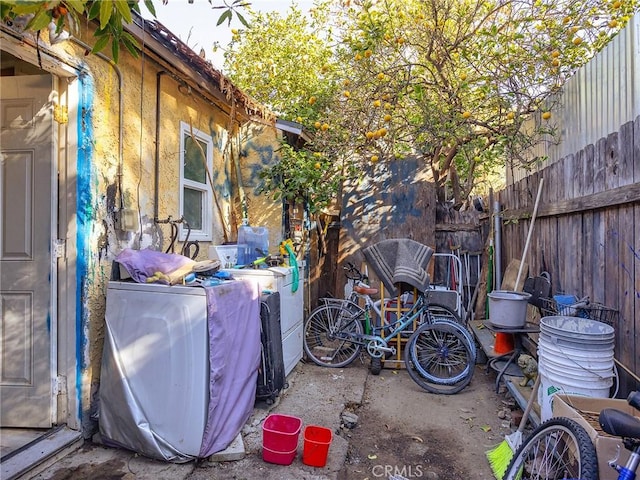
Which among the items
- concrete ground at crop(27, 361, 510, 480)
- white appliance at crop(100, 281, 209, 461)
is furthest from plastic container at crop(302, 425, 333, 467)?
white appliance at crop(100, 281, 209, 461)

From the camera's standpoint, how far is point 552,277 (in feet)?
13.1

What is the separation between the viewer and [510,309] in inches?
152

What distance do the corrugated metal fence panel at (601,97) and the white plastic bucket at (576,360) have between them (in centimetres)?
153

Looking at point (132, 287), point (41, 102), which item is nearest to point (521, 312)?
point (132, 287)

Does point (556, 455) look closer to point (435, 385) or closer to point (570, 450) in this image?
point (570, 450)

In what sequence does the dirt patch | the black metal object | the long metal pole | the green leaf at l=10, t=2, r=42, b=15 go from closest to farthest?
the green leaf at l=10, t=2, r=42, b=15, the dirt patch, the black metal object, the long metal pole

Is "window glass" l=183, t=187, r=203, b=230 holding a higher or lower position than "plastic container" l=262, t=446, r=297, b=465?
higher

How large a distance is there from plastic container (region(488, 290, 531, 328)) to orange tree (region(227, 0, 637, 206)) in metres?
1.77

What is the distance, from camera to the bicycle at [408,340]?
438 centimetres

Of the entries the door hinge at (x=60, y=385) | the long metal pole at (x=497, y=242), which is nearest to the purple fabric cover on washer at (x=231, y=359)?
the door hinge at (x=60, y=385)

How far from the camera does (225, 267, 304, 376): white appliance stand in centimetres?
399

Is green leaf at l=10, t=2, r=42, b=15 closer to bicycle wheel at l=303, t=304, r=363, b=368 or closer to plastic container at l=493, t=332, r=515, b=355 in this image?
bicycle wheel at l=303, t=304, r=363, b=368

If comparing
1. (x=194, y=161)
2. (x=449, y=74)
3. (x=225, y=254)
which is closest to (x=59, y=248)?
(x=225, y=254)

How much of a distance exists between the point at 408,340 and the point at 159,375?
9.28 feet
